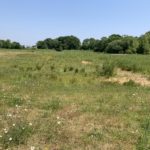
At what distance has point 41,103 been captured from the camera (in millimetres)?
8867

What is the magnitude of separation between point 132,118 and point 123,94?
9.70 ft

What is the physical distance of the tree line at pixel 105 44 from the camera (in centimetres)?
6391

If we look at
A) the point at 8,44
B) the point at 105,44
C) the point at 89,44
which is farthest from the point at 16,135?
the point at 89,44

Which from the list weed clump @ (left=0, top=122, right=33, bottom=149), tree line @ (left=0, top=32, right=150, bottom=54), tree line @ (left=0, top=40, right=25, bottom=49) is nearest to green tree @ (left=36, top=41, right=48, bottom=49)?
tree line @ (left=0, top=32, right=150, bottom=54)

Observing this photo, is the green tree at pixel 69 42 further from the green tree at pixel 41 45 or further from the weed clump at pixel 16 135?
the weed clump at pixel 16 135

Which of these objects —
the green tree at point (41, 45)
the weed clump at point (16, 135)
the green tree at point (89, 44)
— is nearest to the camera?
the weed clump at point (16, 135)

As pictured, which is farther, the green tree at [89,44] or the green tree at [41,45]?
the green tree at [41,45]

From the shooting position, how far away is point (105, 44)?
76.8 meters

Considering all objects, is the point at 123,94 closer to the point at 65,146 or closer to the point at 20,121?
the point at 20,121

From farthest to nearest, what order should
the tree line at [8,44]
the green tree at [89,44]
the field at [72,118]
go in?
1. the green tree at [89,44]
2. the tree line at [8,44]
3. the field at [72,118]

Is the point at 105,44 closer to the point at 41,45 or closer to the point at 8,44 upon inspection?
the point at 41,45

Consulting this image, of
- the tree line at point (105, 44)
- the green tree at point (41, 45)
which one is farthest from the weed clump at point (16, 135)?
the green tree at point (41, 45)

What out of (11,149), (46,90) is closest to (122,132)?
(11,149)

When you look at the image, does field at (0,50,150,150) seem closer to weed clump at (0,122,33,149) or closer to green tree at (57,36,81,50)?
weed clump at (0,122,33,149)
